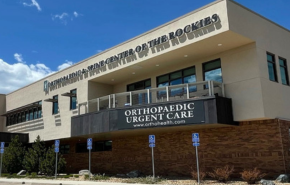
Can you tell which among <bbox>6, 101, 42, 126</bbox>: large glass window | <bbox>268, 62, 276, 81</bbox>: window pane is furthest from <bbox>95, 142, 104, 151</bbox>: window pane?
<bbox>268, 62, 276, 81</bbox>: window pane

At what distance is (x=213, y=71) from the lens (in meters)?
20.1

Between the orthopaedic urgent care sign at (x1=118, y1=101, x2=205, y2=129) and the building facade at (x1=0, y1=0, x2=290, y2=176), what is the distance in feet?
0.19

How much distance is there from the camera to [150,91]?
64.0ft

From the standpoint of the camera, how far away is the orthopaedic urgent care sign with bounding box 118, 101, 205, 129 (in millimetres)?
17906

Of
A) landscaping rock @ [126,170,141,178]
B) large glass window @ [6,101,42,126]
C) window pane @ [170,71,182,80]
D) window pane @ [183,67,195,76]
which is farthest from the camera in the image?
large glass window @ [6,101,42,126]

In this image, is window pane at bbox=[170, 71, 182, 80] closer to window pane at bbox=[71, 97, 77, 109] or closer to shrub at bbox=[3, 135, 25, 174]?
window pane at bbox=[71, 97, 77, 109]

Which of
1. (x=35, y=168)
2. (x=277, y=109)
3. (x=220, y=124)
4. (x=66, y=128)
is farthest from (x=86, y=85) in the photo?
(x=277, y=109)

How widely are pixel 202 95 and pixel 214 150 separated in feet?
11.9

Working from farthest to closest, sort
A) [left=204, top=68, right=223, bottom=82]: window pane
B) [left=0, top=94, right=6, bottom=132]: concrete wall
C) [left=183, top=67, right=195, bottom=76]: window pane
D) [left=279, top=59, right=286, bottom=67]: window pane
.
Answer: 1. [left=0, top=94, right=6, bottom=132]: concrete wall
2. [left=183, top=67, right=195, bottom=76]: window pane
3. [left=279, top=59, right=286, bottom=67]: window pane
4. [left=204, top=68, right=223, bottom=82]: window pane

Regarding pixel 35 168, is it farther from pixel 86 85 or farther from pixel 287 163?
pixel 287 163

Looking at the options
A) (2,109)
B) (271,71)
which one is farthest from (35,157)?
(271,71)

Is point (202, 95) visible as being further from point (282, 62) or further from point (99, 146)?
point (99, 146)

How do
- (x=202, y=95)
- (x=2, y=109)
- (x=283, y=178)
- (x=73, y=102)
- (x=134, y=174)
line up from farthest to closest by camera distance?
1. (x=2, y=109)
2. (x=73, y=102)
3. (x=134, y=174)
4. (x=202, y=95)
5. (x=283, y=178)

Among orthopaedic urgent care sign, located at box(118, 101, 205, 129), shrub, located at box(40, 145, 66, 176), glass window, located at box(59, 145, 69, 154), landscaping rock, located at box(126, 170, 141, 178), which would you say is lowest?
landscaping rock, located at box(126, 170, 141, 178)
